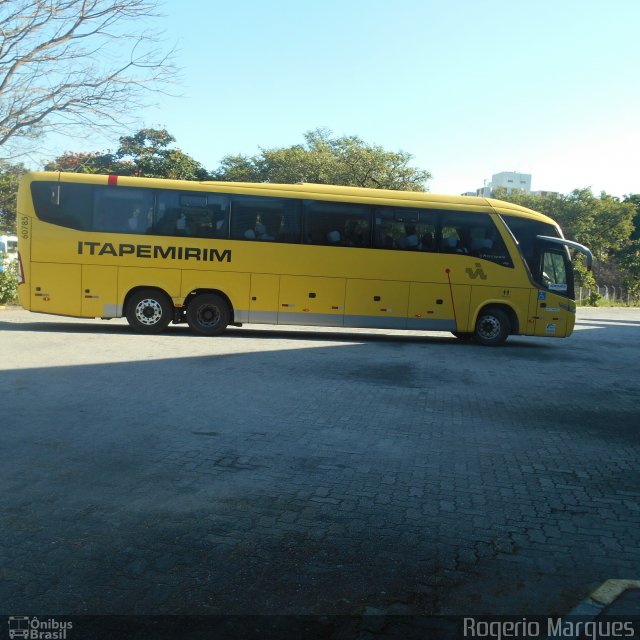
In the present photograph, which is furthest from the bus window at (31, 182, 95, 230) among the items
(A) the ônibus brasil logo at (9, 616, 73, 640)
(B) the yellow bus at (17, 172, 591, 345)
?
(A) the ônibus brasil logo at (9, 616, 73, 640)

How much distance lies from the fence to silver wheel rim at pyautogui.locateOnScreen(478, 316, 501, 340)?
1034 inches

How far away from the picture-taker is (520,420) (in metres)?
7.96

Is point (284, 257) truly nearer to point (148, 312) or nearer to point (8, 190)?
point (148, 312)

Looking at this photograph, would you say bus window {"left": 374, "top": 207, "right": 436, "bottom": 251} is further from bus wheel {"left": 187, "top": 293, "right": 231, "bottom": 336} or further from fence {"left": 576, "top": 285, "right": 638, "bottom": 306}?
fence {"left": 576, "top": 285, "right": 638, "bottom": 306}

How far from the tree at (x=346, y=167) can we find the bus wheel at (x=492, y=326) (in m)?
22.4

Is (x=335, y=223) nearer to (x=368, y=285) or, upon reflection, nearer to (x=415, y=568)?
(x=368, y=285)

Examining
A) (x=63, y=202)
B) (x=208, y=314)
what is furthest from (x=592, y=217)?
(x=63, y=202)

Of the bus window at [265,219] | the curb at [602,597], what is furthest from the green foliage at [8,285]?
the curb at [602,597]

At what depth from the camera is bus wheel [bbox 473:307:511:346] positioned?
630 inches

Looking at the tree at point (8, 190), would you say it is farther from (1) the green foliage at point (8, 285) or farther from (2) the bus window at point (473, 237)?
(2) the bus window at point (473, 237)

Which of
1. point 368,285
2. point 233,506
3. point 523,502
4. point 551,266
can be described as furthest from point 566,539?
point 551,266

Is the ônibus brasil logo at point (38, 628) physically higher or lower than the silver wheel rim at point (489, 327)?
lower

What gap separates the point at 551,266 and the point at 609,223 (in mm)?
34042

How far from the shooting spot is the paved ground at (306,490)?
3.60m
